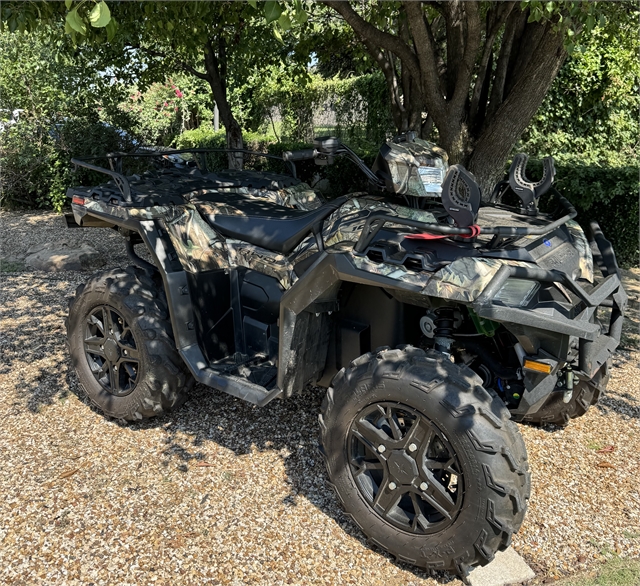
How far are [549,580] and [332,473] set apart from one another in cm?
104

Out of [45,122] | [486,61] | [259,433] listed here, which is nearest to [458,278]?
[259,433]

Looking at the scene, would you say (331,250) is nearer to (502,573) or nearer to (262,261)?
(262,261)

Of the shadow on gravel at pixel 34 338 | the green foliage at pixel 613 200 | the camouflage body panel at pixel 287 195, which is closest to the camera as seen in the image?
the camouflage body panel at pixel 287 195

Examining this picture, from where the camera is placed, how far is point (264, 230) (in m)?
3.31

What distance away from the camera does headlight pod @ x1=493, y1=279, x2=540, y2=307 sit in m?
2.46

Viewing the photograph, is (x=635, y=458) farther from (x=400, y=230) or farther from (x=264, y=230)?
(x=264, y=230)

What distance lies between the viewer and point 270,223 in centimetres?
330

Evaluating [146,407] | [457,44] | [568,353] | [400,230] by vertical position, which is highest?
[457,44]

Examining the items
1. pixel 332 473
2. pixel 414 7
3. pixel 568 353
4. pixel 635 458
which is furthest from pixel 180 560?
pixel 414 7

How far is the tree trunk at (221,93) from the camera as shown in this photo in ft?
31.5

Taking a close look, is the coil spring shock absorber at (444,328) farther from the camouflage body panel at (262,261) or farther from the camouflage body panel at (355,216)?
the camouflage body panel at (262,261)

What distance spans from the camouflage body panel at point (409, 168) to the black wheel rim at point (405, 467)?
1106 millimetres

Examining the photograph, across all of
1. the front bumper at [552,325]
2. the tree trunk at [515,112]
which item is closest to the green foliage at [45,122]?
the tree trunk at [515,112]

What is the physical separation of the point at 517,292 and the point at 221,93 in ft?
27.9
